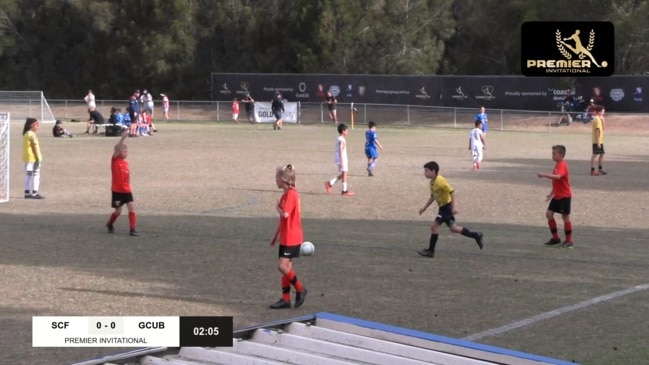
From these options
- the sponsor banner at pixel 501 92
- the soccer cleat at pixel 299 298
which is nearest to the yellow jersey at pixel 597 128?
the soccer cleat at pixel 299 298

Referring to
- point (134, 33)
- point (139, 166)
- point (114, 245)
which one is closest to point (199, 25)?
point (134, 33)

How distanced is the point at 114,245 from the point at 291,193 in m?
6.20

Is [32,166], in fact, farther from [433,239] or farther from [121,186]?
[433,239]

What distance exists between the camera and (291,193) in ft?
41.5

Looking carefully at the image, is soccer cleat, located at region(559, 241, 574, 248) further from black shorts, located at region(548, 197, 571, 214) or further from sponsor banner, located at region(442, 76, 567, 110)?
sponsor banner, located at region(442, 76, 567, 110)

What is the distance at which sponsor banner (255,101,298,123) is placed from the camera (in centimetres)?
6203

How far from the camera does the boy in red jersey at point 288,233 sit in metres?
12.6

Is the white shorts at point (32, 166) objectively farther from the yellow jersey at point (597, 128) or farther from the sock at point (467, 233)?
the yellow jersey at point (597, 128)

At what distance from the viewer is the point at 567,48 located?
18453 mm

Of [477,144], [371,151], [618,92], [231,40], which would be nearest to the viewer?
[371,151]

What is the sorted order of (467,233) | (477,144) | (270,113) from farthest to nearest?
(270,113) < (477,144) < (467,233)
